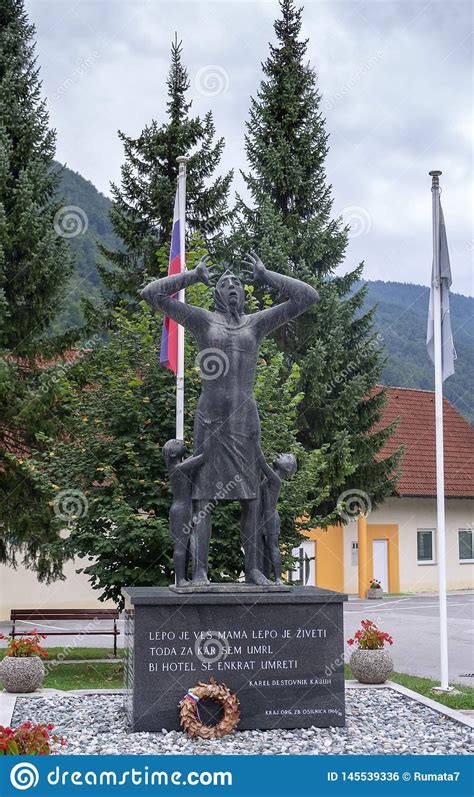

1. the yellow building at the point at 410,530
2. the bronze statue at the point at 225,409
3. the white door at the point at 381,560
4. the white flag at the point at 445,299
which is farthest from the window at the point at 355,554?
the bronze statue at the point at 225,409

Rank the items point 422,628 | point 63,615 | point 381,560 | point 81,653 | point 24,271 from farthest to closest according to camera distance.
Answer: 1. point 381,560
2. point 422,628
3. point 24,271
4. point 81,653
5. point 63,615

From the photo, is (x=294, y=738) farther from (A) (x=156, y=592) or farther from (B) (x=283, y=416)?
(B) (x=283, y=416)

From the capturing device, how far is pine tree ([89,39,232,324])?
819 inches

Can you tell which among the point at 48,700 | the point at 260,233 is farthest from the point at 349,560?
the point at 48,700

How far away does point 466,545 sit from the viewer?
105 ft

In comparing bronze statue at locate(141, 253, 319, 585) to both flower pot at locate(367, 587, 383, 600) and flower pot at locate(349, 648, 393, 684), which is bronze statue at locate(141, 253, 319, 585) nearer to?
flower pot at locate(349, 648, 393, 684)

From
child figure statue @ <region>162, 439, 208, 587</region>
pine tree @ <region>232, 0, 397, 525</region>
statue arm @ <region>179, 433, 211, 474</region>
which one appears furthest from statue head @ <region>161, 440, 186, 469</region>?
pine tree @ <region>232, 0, 397, 525</region>

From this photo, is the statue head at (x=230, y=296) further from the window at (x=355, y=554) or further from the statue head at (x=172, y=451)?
the window at (x=355, y=554)

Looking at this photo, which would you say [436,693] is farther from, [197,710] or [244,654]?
[197,710]

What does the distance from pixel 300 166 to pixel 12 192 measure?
796 cm

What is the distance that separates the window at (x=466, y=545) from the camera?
104ft

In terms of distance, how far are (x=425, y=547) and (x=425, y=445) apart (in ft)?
12.1

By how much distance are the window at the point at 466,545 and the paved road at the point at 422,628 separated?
8.57 ft

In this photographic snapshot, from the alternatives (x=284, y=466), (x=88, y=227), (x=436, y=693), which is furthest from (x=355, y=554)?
(x=88, y=227)
